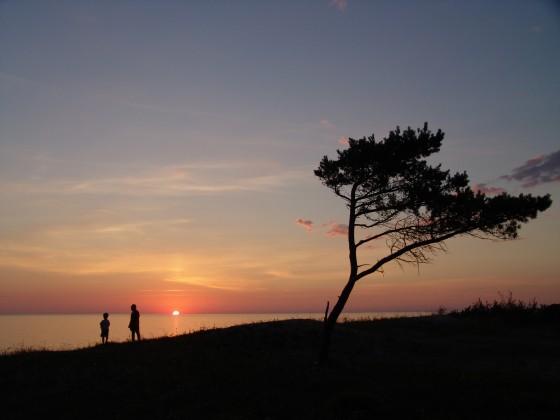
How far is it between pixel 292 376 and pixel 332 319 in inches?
123

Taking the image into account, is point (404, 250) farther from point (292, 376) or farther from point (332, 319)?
point (292, 376)

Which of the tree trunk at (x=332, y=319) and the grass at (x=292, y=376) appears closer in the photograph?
the grass at (x=292, y=376)

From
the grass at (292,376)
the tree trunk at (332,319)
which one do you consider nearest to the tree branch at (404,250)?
the tree trunk at (332,319)

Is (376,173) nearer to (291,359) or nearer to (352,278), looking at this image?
(352,278)

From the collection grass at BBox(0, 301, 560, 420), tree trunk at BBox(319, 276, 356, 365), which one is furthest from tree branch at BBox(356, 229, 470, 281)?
grass at BBox(0, 301, 560, 420)

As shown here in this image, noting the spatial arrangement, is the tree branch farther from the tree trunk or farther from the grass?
the grass

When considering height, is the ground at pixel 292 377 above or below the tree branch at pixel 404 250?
below

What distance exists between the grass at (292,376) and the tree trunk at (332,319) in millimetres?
474

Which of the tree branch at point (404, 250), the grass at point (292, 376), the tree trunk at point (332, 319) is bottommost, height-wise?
the grass at point (292, 376)

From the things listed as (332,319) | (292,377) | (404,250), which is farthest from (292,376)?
(404,250)

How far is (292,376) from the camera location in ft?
62.7

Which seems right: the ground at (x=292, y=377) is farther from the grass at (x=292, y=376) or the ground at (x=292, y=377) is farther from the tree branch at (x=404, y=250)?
the tree branch at (x=404, y=250)

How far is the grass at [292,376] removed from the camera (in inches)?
602

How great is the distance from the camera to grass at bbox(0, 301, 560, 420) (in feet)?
50.2
